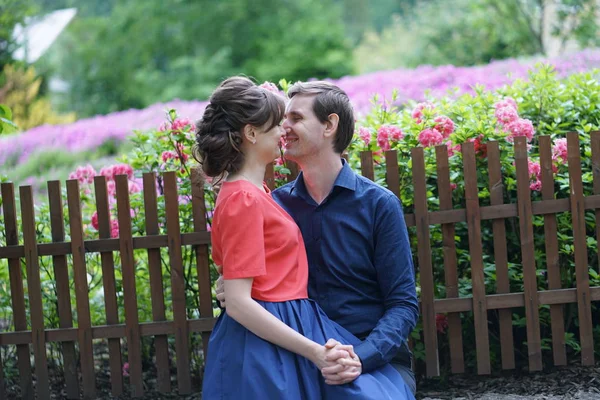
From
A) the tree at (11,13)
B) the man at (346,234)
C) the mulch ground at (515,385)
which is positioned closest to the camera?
the man at (346,234)

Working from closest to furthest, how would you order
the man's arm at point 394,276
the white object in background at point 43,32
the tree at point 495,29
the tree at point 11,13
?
the man's arm at point 394,276 → the tree at point 495,29 → the tree at point 11,13 → the white object in background at point 43,32

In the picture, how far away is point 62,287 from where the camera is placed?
13.1 feet

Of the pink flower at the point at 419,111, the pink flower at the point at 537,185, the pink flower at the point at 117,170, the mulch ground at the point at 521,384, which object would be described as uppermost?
the pink flower at the point at 419,111

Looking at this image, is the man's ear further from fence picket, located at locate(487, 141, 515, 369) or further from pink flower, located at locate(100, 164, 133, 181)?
A: pink flower, located at locate(100, 164, 133, 181)

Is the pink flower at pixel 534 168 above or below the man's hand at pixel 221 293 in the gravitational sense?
above

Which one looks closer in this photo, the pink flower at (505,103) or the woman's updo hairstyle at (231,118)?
the woman's updo hairstyle at (231,118)

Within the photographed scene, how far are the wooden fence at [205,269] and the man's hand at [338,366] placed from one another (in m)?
1.39

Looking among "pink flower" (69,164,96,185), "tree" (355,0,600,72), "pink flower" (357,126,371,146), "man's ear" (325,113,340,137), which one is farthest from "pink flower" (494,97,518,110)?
"tree" (355,0,600,72)

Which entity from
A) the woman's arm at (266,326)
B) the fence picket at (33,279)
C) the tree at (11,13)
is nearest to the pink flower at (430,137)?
the woman's arm at (266,326)

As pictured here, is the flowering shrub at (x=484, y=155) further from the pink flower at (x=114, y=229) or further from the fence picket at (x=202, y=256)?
the pink flower at (x=114, y=229)

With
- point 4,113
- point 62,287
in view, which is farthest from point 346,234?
point 4,113

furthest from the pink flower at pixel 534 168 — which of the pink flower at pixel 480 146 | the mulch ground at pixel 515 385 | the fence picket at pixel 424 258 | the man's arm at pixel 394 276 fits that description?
the man's arm at pixel 394 276

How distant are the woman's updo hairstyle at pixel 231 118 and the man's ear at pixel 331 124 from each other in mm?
278

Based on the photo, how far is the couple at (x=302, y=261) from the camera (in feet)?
7.95
